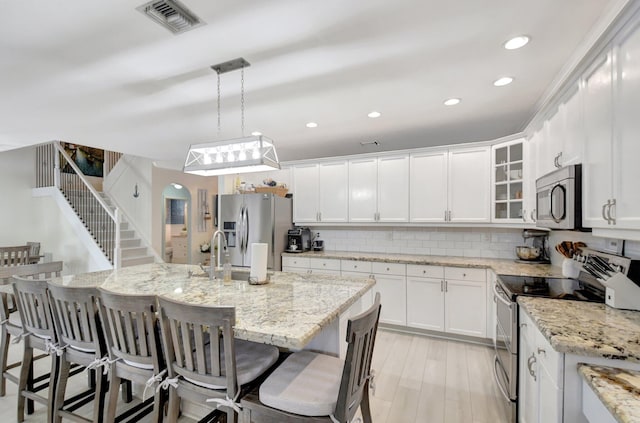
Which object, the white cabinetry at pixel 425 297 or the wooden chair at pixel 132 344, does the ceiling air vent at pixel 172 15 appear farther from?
the white cabinetry at pixel 425 297

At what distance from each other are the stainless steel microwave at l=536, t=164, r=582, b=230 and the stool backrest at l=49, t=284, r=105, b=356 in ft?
9.42

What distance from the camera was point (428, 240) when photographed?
164 inches

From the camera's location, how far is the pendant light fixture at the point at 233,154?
2166mm

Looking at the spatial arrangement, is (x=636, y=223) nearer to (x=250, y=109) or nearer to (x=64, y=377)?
(x=250, y=109)

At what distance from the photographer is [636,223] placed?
130cm

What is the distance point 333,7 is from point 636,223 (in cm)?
175

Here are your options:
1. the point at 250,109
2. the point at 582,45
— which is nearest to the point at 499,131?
the point at 582,45

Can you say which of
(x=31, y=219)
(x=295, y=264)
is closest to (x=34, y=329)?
(x=295, y=264)

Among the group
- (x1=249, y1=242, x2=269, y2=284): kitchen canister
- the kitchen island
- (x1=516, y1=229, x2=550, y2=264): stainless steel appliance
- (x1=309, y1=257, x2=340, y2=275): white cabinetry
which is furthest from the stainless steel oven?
(x1=309, y1=257, x2=340, y2=275): white cabinetry

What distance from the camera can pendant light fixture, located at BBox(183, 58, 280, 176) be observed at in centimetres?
217

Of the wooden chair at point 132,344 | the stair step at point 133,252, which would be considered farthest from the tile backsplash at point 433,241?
the stair step at point 133,252

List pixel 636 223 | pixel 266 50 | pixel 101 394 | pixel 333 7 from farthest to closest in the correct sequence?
pixel 266 50
pixel 101 394
pixel 333 7
pixel 636 223

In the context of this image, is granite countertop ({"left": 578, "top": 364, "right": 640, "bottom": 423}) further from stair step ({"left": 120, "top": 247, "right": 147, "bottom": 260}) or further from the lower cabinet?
stair step ({"left": 120, "top": 247, "right": 147, "bottom": 260})

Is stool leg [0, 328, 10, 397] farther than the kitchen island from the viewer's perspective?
Yes
